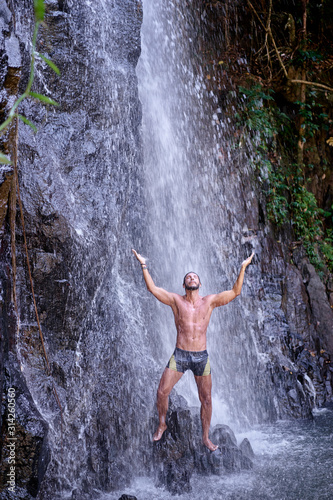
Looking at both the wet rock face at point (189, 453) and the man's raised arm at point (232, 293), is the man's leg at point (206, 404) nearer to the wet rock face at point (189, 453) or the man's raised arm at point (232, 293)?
the wet rock face at point (189, 453)

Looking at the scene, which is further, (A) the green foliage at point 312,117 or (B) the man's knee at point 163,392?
(A) the green foliage at point 312,117

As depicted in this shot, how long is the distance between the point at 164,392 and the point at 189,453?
82 cm

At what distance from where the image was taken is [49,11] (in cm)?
594

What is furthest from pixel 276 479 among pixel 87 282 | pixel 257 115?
pixel 257 115

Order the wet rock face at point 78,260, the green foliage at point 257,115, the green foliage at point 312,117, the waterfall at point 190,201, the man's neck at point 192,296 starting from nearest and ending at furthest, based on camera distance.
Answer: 1. the wet rock face at point 78,260
2. the man's neck at point 192,296
3. the waterfall at point 190,201
4. the green foliage at point 257,115
5. the green foliage at point 312,117

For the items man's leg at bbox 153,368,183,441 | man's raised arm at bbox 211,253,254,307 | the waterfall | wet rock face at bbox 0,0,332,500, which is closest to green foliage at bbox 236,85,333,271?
the waterfall

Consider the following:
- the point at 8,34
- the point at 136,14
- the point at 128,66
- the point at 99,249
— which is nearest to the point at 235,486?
the point at 99,249

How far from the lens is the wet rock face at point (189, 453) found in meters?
4.80

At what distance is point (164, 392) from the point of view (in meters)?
4.84

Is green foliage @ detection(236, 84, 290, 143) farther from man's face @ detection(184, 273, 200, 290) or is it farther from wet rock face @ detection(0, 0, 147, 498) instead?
man's face @ detection(184, 273, 200, 290)

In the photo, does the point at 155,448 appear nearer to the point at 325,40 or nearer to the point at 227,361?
the point at 227,361

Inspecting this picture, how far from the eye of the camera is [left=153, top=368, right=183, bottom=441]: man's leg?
15.9ft

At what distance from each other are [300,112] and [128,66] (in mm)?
5427

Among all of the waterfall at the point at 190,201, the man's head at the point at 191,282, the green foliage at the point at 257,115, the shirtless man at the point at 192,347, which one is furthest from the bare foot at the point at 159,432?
the green foliage at the point at 257,115
